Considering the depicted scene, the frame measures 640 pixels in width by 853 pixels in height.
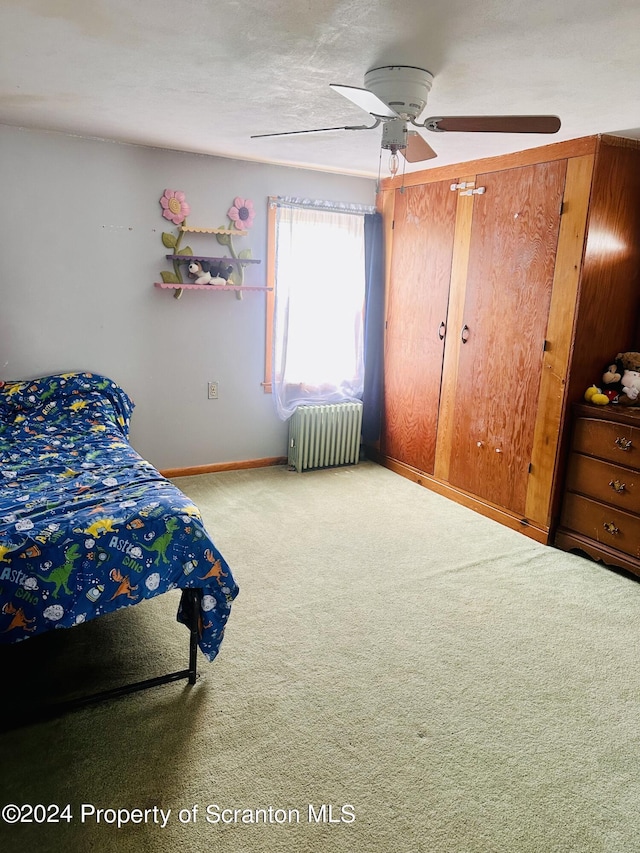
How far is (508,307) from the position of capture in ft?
11.9

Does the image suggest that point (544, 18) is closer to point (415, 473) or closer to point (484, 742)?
point (484, 742)

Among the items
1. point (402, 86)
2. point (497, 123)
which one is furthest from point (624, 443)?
point (402, 86)

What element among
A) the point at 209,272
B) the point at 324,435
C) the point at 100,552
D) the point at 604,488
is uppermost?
the point at 209,272

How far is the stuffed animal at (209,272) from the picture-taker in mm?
4023

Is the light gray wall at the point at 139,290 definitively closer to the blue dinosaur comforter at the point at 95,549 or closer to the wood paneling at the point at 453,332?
the wood paneling at the point at 453,332

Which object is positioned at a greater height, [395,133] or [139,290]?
[395,133]

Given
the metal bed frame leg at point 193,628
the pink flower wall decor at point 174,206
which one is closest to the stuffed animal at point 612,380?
the metal bed frame leg at point 193,628

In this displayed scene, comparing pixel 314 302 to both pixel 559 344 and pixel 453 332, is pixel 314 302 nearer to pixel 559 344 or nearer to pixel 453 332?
pixel 453 332

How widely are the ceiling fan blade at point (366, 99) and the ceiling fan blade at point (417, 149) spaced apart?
14 cm

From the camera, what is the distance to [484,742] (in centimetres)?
195

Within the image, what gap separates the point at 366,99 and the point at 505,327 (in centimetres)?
196

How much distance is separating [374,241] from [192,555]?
3.37 m

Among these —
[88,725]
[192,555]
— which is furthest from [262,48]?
[88,725]

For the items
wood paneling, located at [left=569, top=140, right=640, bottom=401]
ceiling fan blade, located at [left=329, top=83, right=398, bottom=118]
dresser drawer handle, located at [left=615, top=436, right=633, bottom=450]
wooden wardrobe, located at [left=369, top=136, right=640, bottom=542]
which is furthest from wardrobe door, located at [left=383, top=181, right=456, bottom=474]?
ceiling fan blade, located at [left=329, top=83, right=398, bottom=118]
